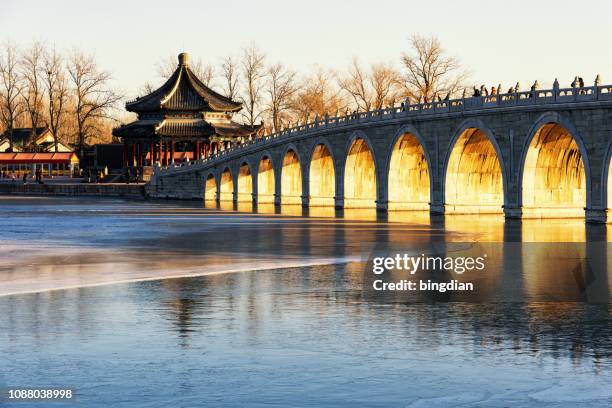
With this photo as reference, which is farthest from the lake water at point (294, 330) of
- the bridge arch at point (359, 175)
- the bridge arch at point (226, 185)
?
the bridge arch at point (226, 185)

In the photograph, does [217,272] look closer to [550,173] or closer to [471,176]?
[550,173]

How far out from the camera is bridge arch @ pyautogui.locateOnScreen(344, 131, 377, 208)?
69125 millimetres

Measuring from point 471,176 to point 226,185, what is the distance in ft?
121

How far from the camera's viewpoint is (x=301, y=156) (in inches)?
2997

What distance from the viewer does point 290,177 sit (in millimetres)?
80312

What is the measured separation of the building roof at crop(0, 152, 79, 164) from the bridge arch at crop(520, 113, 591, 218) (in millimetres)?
79196

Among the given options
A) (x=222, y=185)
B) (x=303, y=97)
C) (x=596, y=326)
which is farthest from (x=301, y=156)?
(x=596, y=326)

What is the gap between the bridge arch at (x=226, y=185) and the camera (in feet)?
297

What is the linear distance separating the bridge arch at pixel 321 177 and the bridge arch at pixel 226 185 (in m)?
15.8

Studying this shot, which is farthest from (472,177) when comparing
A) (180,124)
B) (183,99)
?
(183,99)

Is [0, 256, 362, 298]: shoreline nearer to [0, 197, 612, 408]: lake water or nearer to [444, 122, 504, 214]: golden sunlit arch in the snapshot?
[0, 197, 612, 408]: lake water

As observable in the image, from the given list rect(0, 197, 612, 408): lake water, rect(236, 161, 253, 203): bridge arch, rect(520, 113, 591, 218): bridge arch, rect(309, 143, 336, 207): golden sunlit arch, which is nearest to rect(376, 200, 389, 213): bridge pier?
rect(309, 143, 336, 207): golden sunlit arch

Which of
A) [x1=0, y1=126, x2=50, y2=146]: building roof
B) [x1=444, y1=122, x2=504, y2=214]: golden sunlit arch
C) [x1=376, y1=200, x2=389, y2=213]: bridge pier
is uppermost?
[x1=0, y1=126, x2=50, y2=146]: building roof

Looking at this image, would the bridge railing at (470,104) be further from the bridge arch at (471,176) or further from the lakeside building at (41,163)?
the lakeside building at (41,163)
